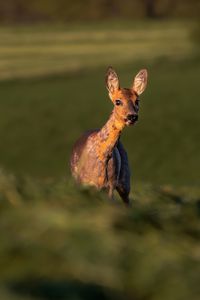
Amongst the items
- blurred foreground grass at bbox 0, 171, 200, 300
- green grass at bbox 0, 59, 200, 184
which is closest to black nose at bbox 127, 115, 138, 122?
blurred foreground grass at bbox 0, 171, 200, 300

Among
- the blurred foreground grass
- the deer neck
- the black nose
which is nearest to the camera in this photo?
the blurred foreground grass

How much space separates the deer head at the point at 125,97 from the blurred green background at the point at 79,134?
1.17 metres

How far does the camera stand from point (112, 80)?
13.3 meters

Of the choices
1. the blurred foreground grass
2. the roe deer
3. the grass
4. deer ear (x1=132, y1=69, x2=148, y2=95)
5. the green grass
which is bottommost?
the blurred foreground grass

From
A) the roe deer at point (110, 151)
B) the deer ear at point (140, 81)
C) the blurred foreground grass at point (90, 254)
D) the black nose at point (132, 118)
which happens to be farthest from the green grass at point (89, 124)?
the blurred foreground grass at point (90, 254)

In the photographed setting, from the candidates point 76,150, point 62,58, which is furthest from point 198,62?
point 76,150

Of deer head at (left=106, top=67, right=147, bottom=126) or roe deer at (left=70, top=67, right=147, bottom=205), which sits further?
deer head at (left=106, top=67, right=147, bottom=126)

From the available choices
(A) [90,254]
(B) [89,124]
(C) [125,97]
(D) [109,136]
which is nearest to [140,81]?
(C) [125,97]

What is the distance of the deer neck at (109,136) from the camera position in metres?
12.5

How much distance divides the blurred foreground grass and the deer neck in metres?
7.17

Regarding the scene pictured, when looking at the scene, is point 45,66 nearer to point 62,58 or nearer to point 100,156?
point 62,58

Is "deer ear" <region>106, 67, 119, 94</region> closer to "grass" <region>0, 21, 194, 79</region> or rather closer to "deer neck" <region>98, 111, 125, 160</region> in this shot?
"deer neck" <region>98, 111, 125, 160</region>

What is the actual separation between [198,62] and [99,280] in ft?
206

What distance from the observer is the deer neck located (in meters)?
12.5
